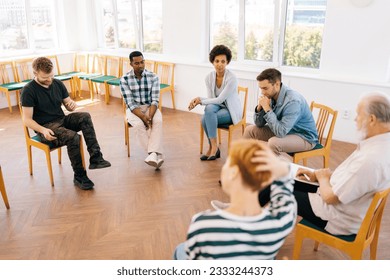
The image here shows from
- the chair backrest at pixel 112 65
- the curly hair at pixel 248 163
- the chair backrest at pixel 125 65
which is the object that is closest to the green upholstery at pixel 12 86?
the chair backrest at pixel 112 65

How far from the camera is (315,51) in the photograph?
18.4 ft

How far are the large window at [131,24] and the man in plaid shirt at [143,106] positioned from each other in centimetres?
280

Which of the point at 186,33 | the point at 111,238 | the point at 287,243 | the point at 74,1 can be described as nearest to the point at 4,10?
the point at 74,1

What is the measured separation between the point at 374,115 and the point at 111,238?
218cm

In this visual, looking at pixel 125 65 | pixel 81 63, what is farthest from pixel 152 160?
pixel 81 63

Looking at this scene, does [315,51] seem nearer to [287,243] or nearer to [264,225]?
[287,243]

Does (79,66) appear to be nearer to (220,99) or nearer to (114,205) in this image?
(220,99)

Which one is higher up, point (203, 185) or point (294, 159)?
point (294, 159)

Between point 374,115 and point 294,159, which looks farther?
point 294,159

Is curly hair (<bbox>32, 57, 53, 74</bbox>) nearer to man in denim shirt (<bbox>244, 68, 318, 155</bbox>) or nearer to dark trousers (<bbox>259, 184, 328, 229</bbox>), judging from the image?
man in denim shirt (<bbox>244, 68, 318, 155</bbox>)

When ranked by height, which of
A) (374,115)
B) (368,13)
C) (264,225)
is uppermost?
(368,13)

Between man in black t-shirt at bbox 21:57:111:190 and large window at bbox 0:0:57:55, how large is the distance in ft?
13.4

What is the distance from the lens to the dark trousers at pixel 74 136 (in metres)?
3.94

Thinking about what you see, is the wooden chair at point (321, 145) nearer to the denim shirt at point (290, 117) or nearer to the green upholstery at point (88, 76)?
the denim shirt at point (290, 117)
